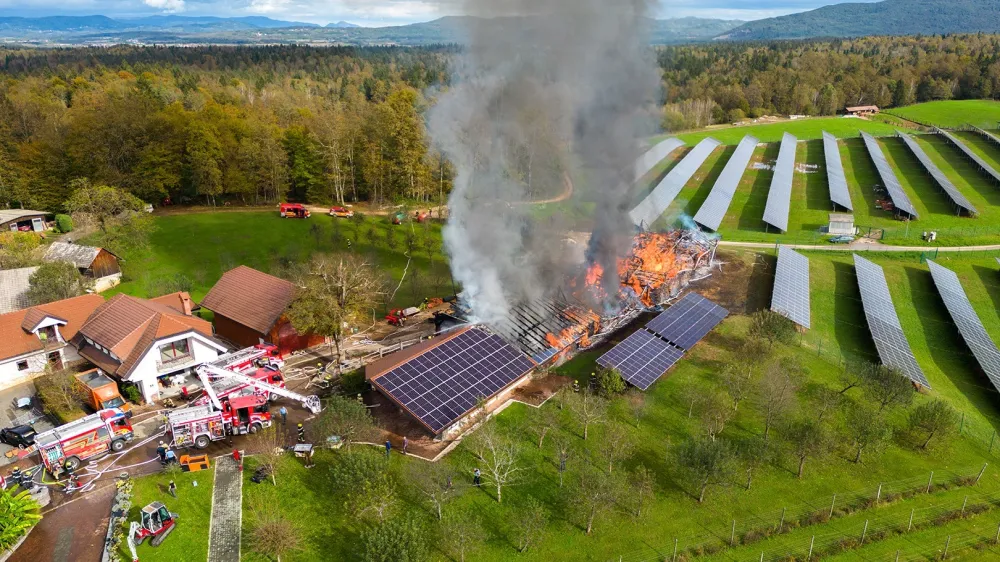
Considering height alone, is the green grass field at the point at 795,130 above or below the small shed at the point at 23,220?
above

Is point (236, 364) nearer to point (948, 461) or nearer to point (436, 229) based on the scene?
point (436, 229)

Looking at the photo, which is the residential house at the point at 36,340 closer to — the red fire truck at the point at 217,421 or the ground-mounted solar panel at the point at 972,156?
the red fire truck at the point at 217,421

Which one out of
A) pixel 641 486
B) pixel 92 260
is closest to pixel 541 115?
pixel 641 486

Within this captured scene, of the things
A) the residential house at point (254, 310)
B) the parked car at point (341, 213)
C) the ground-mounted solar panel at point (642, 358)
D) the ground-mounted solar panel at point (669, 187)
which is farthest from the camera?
the parked car at point (341, 213)

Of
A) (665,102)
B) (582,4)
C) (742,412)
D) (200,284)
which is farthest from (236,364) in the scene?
(665,102)

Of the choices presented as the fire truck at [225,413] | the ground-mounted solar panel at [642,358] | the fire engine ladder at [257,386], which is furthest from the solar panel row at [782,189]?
the fire truck at [225,413]

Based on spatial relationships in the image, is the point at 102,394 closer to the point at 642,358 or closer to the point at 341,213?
the point at 642,358

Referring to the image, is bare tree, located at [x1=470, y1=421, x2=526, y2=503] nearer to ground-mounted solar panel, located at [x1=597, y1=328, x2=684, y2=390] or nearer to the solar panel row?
ground-mounted solar panel, located at [x1=597, y1=328, x2=684, y2=390]

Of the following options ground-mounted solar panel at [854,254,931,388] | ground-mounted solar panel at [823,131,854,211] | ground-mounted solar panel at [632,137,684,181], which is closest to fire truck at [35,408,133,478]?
ground-mounted solar panel at [854,254,931,388]
